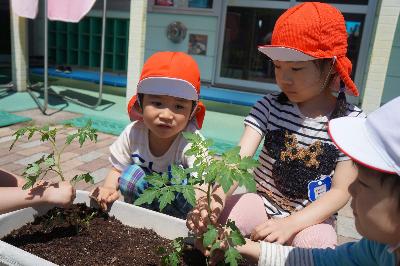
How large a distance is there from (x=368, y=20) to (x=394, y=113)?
4934mm

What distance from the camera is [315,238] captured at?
1.28 meters

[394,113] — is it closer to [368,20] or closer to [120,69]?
[368,20]

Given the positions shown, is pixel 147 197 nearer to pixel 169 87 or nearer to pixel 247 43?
pixel 169 87

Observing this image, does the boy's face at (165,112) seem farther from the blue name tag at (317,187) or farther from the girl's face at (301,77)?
the blue name tag at (317,187)

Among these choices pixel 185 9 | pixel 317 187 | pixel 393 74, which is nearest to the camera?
pixel 317 187

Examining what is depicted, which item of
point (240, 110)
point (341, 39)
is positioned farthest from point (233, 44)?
point (341, 39)

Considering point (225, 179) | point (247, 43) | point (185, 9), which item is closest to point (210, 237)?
point (225, 179)

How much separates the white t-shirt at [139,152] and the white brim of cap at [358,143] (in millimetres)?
915

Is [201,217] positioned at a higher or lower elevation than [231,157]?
lower

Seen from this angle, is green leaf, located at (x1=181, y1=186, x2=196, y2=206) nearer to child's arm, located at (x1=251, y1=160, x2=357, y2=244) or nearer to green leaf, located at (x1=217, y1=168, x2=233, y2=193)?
green leaf, located at (x1=217, y1=168, x2=233, y2=193)

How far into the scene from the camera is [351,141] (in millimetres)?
835

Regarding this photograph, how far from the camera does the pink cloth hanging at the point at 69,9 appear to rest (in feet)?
13.4

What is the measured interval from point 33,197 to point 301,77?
3.44 feet

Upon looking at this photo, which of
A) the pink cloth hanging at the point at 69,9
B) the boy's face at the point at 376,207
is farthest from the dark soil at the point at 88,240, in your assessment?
the pink cloth hanging at the point at 69,9
